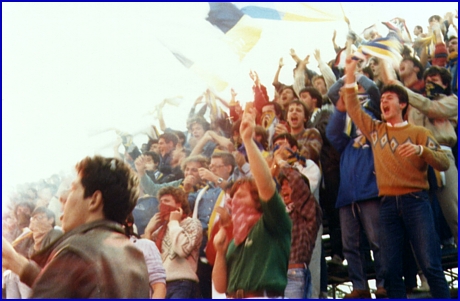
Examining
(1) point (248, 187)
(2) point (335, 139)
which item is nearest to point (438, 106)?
(2) point (335, 139)

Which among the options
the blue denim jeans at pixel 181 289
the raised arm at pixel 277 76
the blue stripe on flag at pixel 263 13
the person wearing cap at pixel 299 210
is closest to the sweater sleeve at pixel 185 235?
the blue denim jeans at pixel 181 289

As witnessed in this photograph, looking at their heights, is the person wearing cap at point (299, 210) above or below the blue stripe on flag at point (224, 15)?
below

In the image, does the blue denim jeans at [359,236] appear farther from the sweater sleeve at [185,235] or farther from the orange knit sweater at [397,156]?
the sweater sleeve at [185,235]

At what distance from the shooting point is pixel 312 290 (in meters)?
6.14

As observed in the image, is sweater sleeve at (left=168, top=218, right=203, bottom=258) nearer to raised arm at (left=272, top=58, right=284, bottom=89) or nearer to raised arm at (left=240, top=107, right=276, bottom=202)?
raised arm at (left=240, top=107, right=276, bottom=202)

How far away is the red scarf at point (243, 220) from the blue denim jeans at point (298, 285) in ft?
1.63

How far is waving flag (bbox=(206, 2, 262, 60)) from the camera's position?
6.70 meters

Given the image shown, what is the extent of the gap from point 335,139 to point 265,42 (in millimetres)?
1118

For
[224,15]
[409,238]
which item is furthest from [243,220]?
[224,15]

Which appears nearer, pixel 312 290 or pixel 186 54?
pixel 312 290

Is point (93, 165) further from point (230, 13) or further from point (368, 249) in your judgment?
point (368, 249)

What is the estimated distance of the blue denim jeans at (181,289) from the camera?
6223 mm

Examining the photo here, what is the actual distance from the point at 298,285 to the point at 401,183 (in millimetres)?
1224

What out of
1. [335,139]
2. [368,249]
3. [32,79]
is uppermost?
[32,79]
